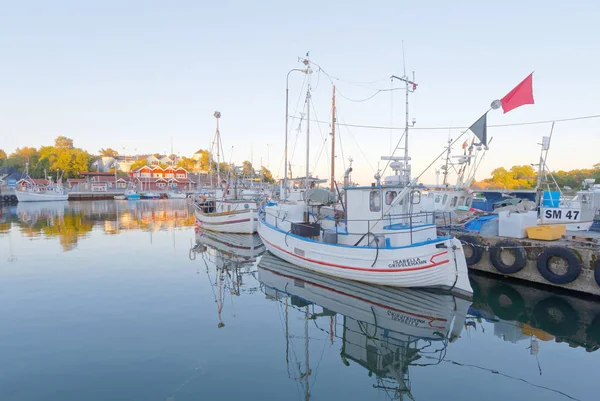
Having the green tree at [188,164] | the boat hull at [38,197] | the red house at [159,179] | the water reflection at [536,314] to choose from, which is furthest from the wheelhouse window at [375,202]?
the green tree at [188,164]

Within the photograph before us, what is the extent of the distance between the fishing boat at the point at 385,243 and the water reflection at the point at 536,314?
47.9 inches

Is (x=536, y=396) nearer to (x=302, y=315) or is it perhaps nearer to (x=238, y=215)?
(x=302, y=315)

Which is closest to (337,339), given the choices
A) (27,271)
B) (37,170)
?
(27,271)

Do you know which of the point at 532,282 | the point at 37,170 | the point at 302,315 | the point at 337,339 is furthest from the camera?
the point at 37,170

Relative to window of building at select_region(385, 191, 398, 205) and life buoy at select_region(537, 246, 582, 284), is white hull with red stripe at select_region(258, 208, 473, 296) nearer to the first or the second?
window of building at select_region(385, 191, 398, 205)

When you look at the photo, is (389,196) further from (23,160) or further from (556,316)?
(23,160)

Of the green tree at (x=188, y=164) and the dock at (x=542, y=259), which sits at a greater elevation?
the green tree at (x=188, y=164)

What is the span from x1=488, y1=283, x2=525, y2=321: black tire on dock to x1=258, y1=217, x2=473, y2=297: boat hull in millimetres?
986

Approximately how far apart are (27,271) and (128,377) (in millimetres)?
12634

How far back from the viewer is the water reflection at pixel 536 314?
9.60m

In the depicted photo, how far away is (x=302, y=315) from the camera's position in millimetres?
11406

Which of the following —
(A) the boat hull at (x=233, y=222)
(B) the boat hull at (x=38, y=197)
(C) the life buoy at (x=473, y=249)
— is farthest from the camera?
(B) the boat hull at (x=38, y=197)

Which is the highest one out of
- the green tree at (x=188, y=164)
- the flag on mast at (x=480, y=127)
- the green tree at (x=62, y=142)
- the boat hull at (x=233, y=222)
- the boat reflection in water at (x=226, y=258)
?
the green tree at (x=62, y=142)

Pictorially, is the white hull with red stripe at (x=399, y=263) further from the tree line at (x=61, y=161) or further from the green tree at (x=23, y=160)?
the green tree at (x=23, y=160)
